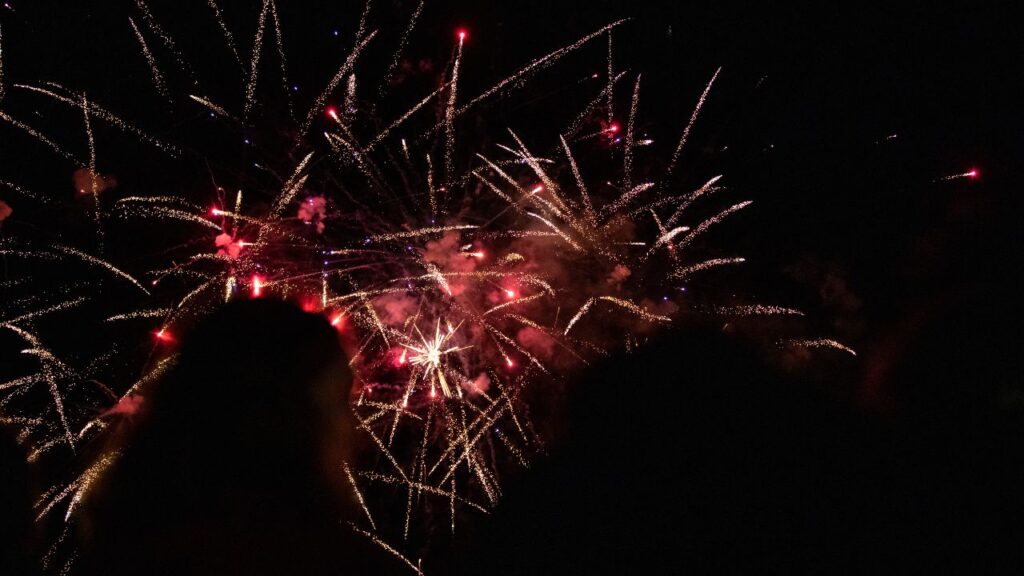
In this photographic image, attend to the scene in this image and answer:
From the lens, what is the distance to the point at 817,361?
3.41m

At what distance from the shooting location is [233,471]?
1.88 meters

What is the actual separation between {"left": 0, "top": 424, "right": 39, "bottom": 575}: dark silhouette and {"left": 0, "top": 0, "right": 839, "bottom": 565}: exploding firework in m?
1.13

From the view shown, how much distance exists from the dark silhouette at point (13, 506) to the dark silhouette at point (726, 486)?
2.45 metres

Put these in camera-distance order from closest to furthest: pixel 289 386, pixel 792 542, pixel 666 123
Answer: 1. pixel 289 386
2. pixel 792 542
3. pixel 666 123

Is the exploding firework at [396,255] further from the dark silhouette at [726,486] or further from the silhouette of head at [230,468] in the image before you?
the silhouette of head at [230,468]

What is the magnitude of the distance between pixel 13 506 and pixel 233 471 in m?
1.05

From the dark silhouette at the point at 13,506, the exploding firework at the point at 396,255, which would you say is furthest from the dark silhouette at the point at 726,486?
the dark silhouette at the point at 13,506

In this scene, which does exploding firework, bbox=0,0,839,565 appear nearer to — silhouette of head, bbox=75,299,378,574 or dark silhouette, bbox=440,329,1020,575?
dark silhouette, bbox=440,329,1020,575

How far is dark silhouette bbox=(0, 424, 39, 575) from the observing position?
79.5 inches

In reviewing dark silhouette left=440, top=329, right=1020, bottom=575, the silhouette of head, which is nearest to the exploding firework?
dark silhouette left=440, top=329, right=1020, bottom=575

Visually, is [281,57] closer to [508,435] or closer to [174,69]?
[174,69]

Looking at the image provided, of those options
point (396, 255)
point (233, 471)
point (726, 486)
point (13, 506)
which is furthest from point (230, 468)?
point (726, 486)

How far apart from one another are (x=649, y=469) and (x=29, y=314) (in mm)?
4582

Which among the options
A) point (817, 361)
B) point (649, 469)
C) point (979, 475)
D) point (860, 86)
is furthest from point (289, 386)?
point (979, 475)
